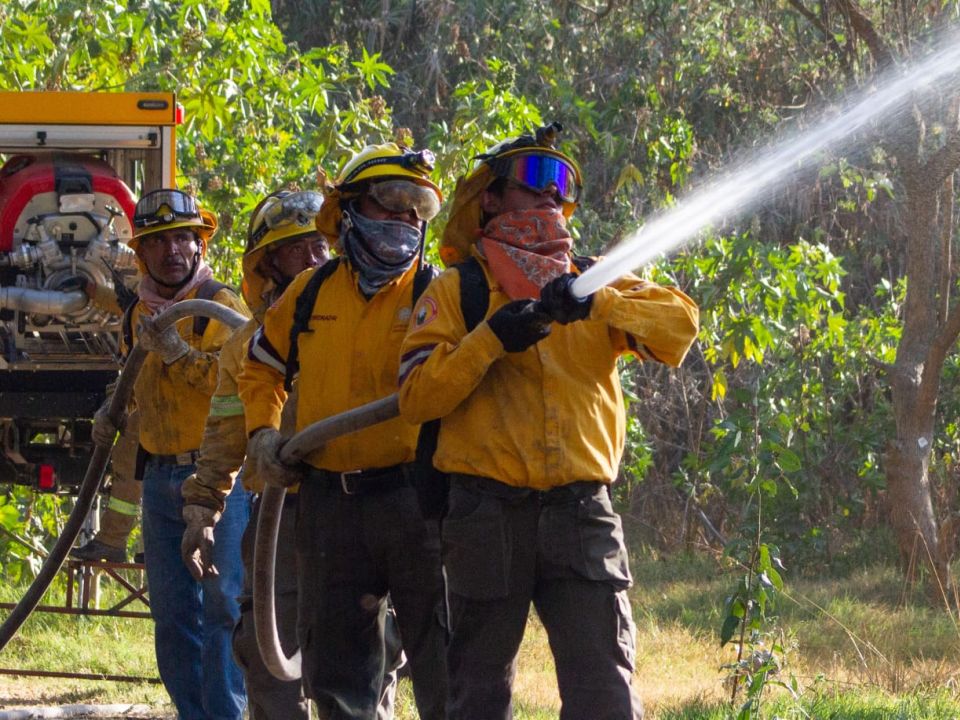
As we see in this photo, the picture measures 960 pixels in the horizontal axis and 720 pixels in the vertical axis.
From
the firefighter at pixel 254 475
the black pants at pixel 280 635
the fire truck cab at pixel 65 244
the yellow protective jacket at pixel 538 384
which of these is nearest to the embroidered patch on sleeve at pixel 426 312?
the yellow protective jacket at pixel 538 384

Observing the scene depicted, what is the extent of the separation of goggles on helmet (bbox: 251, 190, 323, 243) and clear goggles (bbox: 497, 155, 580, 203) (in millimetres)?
1379

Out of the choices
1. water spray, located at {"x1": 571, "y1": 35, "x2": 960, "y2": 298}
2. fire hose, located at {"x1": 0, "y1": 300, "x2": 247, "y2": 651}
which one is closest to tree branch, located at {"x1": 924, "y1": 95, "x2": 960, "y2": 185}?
water spray, located at {"x1": 571, "y1": 35, "x2": 960, "y2": 298}

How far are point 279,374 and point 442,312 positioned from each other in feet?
2.97

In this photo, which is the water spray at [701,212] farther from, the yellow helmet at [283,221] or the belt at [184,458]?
the belt at [184,458]

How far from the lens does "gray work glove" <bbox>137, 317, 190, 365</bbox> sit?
18.3ft

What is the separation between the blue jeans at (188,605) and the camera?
5605 mm

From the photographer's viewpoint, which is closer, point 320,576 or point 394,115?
point 320,576

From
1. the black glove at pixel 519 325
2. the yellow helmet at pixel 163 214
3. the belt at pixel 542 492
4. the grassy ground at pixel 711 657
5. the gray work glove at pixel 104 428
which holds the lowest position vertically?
the grassy ground at pixel 711 657

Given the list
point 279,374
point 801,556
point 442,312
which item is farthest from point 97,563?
point 801,556

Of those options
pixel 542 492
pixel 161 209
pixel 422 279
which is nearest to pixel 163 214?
pixel 161 209

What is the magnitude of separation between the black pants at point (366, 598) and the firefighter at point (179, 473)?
1.02 m

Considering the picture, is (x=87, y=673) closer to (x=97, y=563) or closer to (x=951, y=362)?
(x=97, y=563)

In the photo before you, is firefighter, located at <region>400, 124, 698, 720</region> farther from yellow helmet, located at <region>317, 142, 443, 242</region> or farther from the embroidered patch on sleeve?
yellow helmet, located at <region>317, 142, 443, 242</region>

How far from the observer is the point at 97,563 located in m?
7.46
